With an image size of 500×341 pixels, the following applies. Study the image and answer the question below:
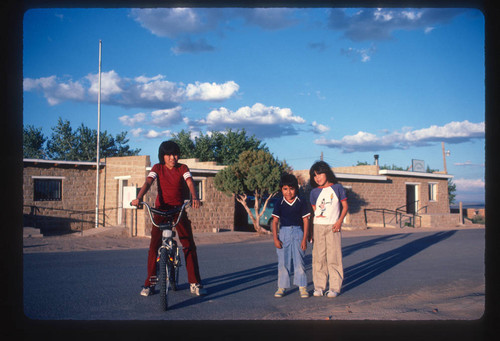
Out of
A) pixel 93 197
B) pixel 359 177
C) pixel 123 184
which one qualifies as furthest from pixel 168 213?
pixel 359 177

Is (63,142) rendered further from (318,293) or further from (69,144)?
(318,293)

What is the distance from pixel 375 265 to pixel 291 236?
12.4 ft

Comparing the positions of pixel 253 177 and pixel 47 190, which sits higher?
pixel 253 177

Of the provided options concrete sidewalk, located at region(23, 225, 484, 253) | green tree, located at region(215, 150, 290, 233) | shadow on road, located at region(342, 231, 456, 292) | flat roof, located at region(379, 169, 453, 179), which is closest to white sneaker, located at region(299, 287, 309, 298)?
shadow on road, located at region(342, 231, 456, 292)

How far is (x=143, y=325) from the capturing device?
415 cm

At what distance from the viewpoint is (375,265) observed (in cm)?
891

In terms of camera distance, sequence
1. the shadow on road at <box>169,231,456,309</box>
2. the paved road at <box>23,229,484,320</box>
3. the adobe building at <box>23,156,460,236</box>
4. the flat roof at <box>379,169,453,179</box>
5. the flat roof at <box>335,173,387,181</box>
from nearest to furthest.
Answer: the paved road at <box>23,229,484,320</box> → the shadow on road at <box>169,231,456,309</box> → the adobe building at <box>23,156,460,236</box> → the flat roof at <box>335,173,387,181</box> → the flat roof at <box>379,169,453,179</box>

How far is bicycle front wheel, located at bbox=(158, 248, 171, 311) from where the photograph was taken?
496 cm

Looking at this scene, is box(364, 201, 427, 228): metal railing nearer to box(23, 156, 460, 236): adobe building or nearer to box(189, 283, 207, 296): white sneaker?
box(23, 156, 460, 236): adobe building

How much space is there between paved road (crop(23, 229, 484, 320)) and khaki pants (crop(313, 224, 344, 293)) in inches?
11.8

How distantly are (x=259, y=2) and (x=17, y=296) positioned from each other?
3028mm

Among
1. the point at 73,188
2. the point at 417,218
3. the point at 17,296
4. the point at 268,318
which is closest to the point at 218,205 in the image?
the point at 73,188

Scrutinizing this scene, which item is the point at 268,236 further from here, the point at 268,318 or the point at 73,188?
the point at 268,318

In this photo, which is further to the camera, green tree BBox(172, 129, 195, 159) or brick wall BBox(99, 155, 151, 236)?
green tree BBox(172, 129, 195, 159)
